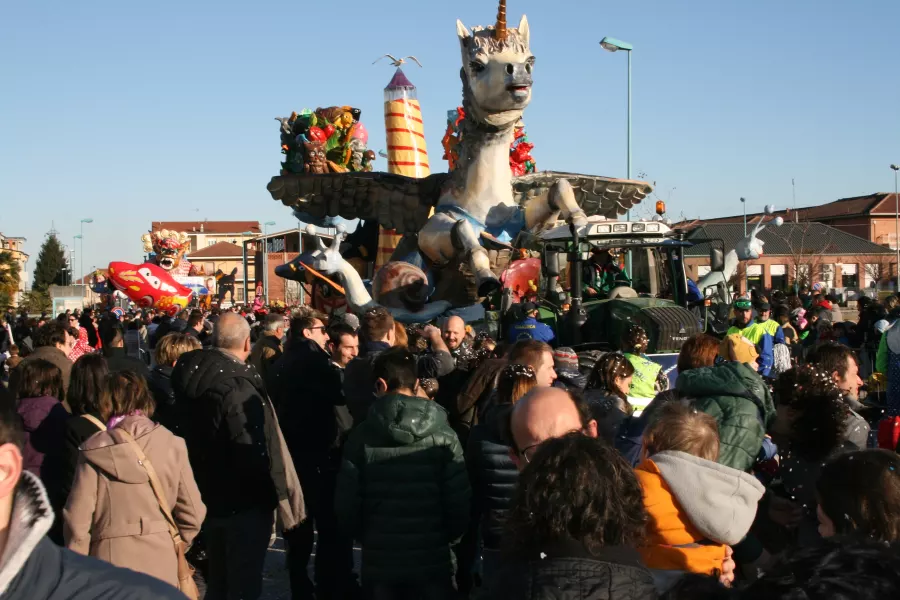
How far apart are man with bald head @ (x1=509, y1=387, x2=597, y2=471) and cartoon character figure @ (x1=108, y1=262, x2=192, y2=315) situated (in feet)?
74.6

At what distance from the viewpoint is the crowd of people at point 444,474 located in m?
2.62

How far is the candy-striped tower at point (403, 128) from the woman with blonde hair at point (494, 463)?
811 inches

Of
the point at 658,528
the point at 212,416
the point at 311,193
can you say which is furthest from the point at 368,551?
the point at 311,193

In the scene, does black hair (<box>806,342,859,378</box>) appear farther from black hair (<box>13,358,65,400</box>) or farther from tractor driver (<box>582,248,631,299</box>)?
tractor driver (<box>582,248,631,299</box>)

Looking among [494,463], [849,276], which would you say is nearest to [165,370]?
[494,463]

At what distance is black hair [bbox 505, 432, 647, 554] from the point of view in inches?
107

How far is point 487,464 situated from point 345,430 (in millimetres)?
1812

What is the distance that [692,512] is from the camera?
3381mm

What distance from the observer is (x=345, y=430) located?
6.28 m

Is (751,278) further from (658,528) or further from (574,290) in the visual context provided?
(658,528)

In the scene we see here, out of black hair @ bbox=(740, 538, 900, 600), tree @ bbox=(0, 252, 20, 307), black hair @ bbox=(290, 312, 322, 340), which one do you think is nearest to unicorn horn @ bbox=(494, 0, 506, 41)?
tree @ bbox=(0, 252, 20, 307)

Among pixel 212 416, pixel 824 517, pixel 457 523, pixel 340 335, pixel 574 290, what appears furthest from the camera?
pixel 574 290

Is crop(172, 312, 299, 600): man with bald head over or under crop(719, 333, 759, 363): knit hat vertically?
under

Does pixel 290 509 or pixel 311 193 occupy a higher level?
pixel 311 193
